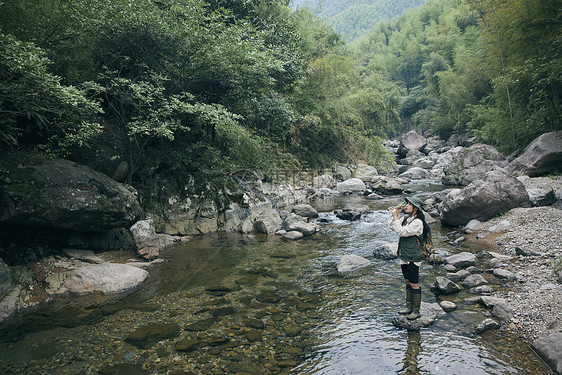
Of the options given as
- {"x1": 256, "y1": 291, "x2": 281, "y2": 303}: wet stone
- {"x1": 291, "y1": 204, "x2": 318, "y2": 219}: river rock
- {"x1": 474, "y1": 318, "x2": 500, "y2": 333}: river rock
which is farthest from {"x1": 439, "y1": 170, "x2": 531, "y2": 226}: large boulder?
{"x1": 256, "y1": 291, "x2": 281, "y2": 303}: wet stone

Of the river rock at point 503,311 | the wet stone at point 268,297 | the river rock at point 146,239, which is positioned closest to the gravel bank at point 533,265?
the river rock at point 503,311

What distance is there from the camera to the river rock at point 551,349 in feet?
12.2

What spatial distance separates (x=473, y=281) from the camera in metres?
6.24

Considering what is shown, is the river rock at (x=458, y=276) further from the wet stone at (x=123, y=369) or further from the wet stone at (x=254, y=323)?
the wet stone at (x=123, y=369)

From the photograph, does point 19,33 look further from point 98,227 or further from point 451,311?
point 451,311

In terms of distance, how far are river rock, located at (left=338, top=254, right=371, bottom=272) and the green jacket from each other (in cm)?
272

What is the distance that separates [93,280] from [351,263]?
6.05 metres

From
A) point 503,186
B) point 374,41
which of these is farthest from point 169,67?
point 374,41

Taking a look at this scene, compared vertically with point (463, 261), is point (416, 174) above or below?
above

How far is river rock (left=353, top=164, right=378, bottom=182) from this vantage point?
2491 cm

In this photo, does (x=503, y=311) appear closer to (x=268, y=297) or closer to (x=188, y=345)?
(x=268, y=297)

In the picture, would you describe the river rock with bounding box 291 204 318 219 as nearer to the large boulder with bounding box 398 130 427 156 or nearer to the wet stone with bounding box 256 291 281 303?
the wet stone with bounding box 256 291 281 303

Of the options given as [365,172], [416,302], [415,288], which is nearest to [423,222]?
[415,288]

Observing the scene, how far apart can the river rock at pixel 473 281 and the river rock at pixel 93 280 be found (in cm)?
710
